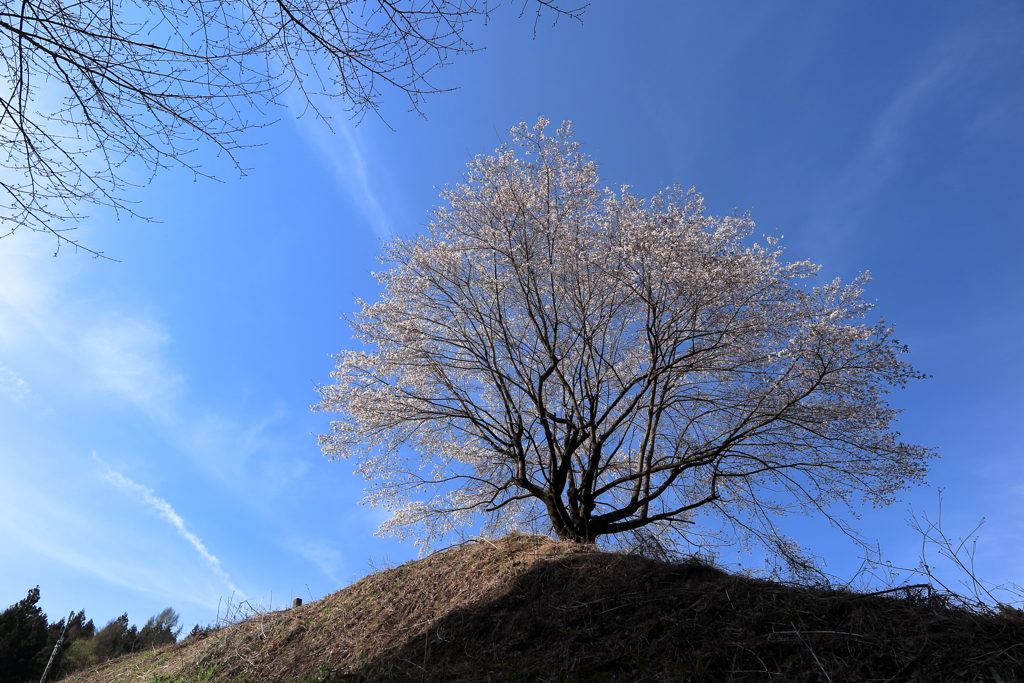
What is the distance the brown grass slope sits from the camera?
3705mm

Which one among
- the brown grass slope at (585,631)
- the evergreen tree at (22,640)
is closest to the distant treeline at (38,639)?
the evergreen tree at (22,640)

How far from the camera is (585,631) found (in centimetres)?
492

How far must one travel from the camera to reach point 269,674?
255 inches

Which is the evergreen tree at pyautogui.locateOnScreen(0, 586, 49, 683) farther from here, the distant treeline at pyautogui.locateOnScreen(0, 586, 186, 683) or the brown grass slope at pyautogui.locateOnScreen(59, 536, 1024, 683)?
the brown grass slope at pyautogui.locateOnScreen(59, 536, 1024, 683)

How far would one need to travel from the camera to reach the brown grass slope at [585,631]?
12.2 feet

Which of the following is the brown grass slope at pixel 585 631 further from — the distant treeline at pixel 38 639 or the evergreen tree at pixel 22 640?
the evergreen tree at pixel 22 640

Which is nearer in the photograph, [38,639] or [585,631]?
[585,631]

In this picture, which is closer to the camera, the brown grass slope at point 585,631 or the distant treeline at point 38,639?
the brown grass slope at point 585,631

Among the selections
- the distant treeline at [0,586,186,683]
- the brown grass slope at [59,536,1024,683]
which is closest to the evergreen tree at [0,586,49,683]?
the distant treeline at [0,586,186,683]

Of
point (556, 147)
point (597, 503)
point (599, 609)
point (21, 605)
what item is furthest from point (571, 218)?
point (21, 605)

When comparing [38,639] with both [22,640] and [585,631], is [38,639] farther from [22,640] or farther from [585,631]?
[585,631]

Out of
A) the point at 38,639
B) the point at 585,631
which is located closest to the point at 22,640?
the point at 38,639

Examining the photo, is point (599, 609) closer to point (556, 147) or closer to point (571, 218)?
point (571, 218)

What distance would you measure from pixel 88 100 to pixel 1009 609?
7375 mm
